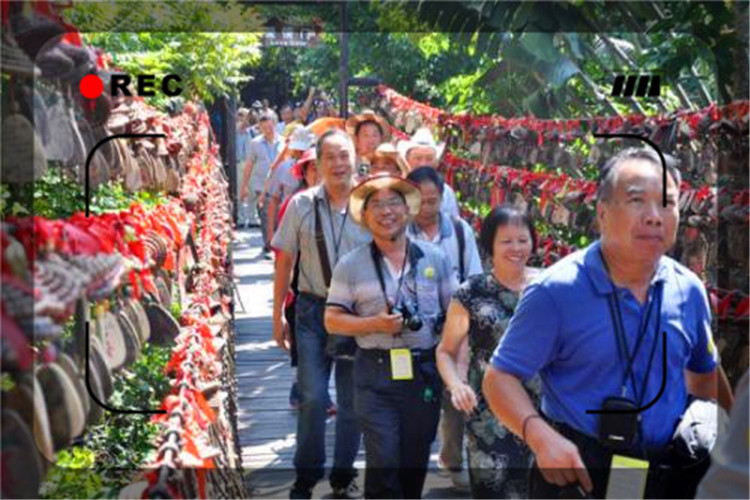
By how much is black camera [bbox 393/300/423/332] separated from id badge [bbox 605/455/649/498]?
1782mm

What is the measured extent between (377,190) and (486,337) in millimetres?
720

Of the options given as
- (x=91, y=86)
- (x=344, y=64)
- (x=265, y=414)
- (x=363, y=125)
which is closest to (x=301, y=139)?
(x=363, y=125)

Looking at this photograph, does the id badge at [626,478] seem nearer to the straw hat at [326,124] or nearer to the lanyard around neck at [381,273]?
the lanyard around neck at [381,273]

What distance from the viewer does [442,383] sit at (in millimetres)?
5508

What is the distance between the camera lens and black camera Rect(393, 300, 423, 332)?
5442 millimetres

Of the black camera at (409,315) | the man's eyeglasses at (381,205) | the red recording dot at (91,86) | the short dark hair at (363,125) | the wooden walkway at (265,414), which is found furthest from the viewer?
the short dark hair at (363,125)

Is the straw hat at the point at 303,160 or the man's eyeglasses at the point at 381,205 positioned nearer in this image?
Result: the man's eyeglasses at the point at 381,205

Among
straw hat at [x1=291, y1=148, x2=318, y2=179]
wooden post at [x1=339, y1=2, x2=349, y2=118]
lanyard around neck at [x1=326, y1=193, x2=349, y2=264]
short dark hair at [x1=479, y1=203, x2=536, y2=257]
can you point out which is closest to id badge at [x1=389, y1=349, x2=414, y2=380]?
short dark hair at [x1=479, y1=203, x2=536, y2=257]

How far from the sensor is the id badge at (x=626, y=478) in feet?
12.0

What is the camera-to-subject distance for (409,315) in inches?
215

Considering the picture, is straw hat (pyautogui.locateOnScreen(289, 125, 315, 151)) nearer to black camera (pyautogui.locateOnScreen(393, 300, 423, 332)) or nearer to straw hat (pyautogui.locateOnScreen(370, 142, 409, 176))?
straw hat (pyautogui.locateOnScreen(370, 142, 409, 176))

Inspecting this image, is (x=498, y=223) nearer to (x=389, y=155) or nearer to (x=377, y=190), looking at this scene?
(x=377, y=190)

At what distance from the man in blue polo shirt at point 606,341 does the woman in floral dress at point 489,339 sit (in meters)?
1.38

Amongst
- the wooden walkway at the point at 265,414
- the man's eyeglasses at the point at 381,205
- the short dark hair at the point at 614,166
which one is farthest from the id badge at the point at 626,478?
the wooden walkway at the point at 265,414
